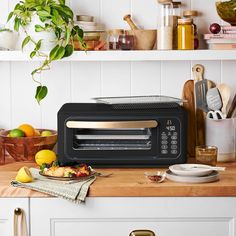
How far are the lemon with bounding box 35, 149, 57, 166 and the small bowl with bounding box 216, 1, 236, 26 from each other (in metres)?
0.96

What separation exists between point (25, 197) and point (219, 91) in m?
1.05

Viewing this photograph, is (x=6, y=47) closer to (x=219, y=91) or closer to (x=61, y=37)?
(x=61, y=37)

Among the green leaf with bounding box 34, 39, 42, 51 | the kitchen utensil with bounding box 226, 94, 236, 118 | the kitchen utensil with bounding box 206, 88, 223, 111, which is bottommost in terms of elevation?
the kitchen utensil with bounding box 226, 94, 236, 118

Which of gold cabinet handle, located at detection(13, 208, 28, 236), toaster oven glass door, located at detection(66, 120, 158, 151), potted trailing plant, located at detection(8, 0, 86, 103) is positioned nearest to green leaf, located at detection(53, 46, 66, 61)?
potted trailing plant, located at detection(8, 0, 86, 103)

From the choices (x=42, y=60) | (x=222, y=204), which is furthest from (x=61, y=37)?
(x=222, y=204)

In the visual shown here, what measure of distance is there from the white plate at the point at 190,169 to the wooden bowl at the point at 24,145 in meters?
0.63

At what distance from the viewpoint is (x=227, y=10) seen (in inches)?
122

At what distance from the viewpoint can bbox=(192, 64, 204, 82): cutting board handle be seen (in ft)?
10.8

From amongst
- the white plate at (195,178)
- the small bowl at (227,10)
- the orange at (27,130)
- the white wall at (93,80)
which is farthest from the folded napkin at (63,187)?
the small bowl at (227,10)

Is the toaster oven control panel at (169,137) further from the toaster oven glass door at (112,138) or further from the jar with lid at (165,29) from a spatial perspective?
the jar with lid at (165,29)

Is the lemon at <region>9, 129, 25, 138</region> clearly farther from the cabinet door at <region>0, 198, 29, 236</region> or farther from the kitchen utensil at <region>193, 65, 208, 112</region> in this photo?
the kitchen utensil at <region>193, 65, 208, 112</region>

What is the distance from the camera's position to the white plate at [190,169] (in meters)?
2.71

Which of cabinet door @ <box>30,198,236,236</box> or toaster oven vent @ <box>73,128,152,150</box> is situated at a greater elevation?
toaster oven vent @ <box>73,128,152,150</box>

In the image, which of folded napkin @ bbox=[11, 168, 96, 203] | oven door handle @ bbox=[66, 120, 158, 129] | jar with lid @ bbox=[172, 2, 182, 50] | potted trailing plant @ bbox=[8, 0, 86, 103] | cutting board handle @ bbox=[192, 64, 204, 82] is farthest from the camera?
cutting board handle @ bbox=[192, 64, 204, 82]
